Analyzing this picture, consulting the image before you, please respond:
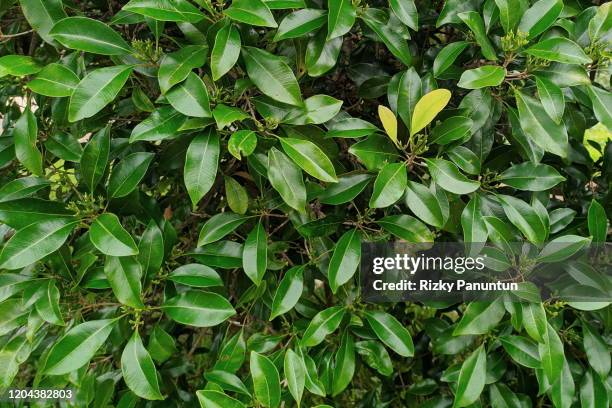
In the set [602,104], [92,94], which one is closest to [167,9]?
[92,94]

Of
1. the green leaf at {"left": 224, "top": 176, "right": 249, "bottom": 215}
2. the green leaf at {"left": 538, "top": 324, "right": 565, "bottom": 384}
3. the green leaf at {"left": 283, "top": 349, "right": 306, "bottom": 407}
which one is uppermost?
the green leaf at {"left": 224, "top": 176, "right": 249, "bottom": 215}

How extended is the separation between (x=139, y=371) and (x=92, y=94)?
57cm

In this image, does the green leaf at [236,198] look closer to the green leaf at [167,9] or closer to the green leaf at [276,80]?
the green leaf at [276,80]

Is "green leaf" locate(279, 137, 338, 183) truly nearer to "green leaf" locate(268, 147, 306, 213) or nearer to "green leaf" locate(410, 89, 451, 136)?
"green leaf" locate(268, 147, 306, 213)

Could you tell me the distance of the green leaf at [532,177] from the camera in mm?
1310

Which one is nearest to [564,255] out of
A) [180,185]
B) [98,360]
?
[180,185]

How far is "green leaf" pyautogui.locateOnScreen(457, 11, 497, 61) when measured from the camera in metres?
1.13

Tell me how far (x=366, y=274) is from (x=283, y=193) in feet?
1.25

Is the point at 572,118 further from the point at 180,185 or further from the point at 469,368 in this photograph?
the point at 180,185

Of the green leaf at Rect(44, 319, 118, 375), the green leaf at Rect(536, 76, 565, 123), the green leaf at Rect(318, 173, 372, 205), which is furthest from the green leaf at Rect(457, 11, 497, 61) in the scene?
the green leaf at Rect(44, 319, 118, 375)

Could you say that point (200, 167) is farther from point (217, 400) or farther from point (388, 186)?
point (217, 400)

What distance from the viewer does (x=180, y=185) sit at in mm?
1688

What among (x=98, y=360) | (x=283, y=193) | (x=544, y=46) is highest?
(x=544, y=46)

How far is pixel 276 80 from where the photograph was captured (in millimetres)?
1148
